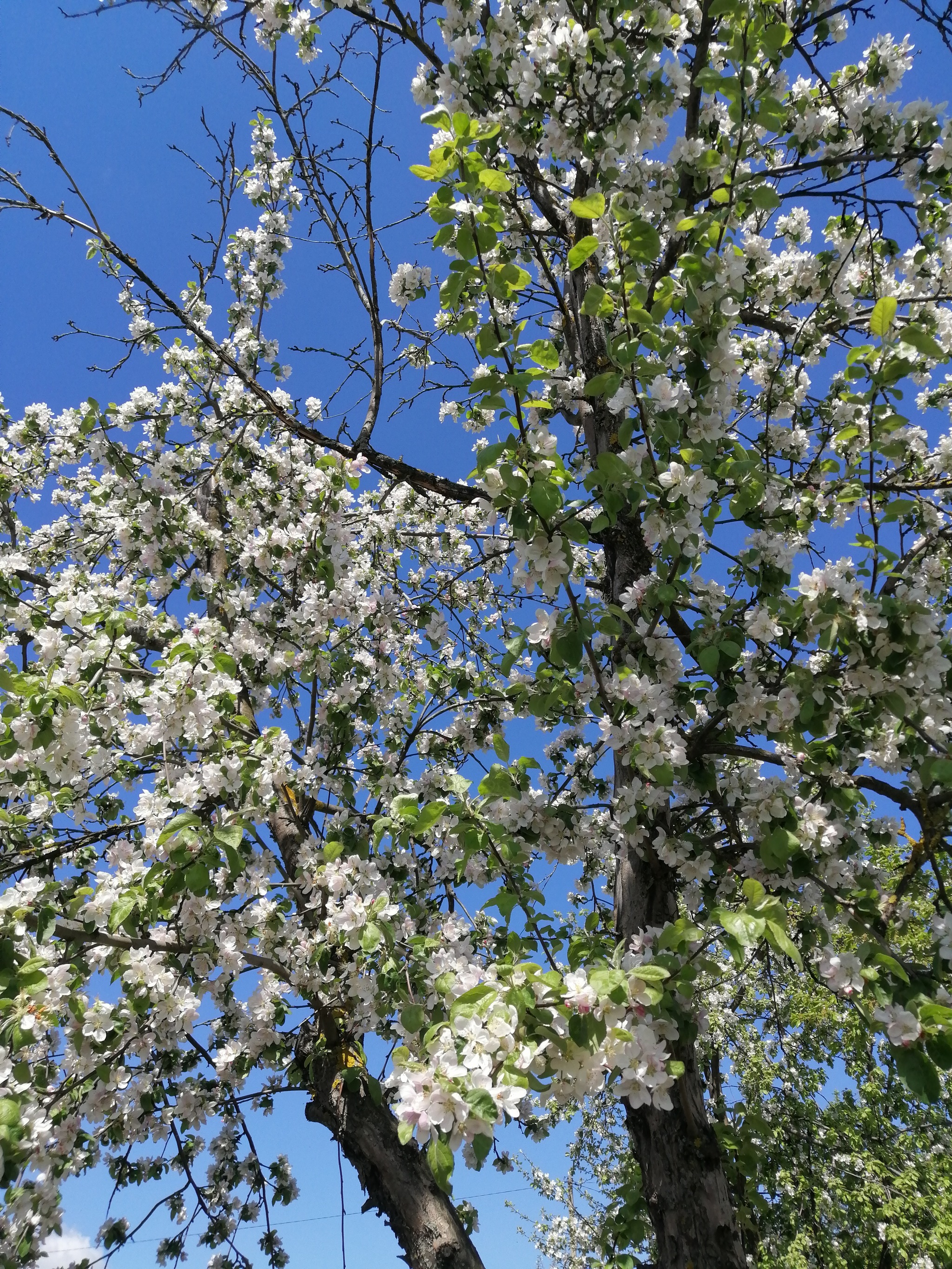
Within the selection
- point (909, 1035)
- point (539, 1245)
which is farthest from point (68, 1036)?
point (539, 1245)

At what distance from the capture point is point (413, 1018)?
82.4 inches

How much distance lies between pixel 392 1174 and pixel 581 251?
12.2 ft

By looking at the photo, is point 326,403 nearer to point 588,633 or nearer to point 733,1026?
point 588,633

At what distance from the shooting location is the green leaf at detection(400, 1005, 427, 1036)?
2066 millimetres

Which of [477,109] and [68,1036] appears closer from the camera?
[68,1036]

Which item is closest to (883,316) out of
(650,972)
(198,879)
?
(650,972)

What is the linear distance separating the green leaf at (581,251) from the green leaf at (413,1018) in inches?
83.1

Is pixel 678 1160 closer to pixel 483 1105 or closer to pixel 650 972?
pixel 650 972

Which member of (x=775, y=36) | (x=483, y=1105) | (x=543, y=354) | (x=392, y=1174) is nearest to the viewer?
(x=483, y=1105)

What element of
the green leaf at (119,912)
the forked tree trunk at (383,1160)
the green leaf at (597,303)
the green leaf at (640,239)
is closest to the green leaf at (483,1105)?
the green leaf at (119,912)

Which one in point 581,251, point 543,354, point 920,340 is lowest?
point 920,340

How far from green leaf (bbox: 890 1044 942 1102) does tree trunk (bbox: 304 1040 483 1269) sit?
79.1 inches

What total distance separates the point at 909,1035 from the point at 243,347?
528cm

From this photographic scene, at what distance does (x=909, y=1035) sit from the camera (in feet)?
5.95
